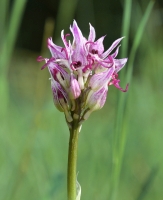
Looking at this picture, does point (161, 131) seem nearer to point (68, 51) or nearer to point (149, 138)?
point (149, 138)

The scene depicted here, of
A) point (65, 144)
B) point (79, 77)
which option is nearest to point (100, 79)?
point (79, 77)

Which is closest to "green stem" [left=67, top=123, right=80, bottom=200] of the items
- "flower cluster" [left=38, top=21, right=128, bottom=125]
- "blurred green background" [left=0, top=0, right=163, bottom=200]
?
"flower cluster" [left=38, top=21, right=128, bottom=125]

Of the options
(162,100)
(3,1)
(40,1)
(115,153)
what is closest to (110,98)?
(162,100)

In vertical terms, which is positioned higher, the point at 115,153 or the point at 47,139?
the point at 115,153

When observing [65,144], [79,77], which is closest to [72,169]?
[79,77]

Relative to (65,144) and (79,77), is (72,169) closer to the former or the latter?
(79,77)

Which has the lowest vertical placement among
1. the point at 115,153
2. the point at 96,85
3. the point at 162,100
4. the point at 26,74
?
the point at 26,74

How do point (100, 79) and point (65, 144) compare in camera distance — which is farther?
point (65, 144)

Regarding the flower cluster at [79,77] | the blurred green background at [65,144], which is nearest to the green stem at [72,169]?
the flower cluster at [79,77]

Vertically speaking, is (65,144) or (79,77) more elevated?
(79,77)
